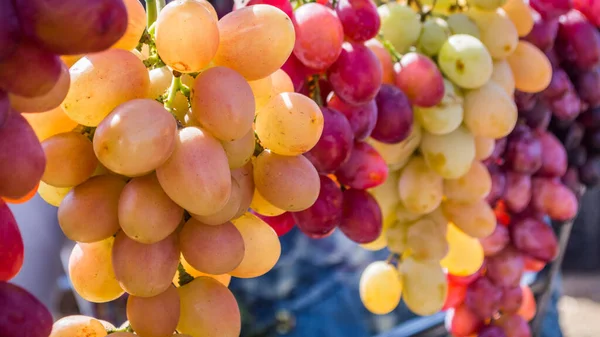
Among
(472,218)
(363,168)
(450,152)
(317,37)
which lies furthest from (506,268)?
(317,37)

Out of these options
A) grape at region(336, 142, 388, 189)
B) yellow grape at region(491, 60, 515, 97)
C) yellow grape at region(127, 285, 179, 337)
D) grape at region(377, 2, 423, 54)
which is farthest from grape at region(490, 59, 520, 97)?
yellow grape at region(127, 285, 179, 337)

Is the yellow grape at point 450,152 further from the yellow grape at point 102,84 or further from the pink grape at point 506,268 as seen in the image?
the yellow grape at point 102,84

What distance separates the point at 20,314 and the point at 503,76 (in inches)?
21.1

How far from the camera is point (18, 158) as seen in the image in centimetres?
23

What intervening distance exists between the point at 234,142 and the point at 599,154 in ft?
2.47

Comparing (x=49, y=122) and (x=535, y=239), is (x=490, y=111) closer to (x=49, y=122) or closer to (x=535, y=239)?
(x=535, y=239)

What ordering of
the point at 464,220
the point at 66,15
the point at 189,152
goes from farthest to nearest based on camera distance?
the point at 464,220 < the point at 189,152 < the point at 66,15

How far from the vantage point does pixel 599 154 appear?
0.90 metres

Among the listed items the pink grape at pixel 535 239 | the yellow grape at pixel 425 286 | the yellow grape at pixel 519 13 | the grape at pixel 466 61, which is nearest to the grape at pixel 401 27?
the grape at pixel 466 61

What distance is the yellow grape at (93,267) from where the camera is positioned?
351mm

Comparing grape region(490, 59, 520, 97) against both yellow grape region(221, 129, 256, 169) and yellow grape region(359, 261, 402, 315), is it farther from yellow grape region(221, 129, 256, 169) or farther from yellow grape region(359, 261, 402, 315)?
yellow grape region(221, 129, 256, 169)

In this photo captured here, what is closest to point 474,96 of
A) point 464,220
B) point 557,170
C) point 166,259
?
point 464,220

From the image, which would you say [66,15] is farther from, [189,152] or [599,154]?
[599,154]

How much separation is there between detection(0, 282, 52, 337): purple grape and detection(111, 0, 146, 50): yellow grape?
6.5 inches
